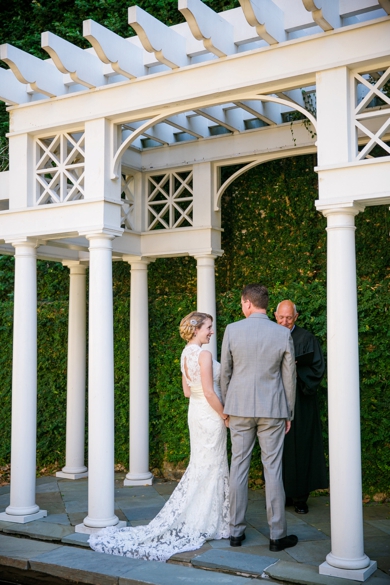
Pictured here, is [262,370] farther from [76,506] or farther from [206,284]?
[76,506]

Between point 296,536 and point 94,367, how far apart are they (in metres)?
2.35

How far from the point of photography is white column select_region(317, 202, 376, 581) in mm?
4730

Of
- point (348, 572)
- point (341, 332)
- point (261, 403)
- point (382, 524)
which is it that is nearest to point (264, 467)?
point (261, 403)

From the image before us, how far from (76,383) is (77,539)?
3.02 m

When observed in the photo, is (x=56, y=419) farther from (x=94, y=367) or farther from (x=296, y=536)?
(x=296, y=536)

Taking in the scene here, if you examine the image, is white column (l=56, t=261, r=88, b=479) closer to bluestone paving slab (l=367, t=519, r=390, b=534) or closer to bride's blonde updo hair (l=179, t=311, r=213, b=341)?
bride's blonde updo hair (l=179, t=311, r=213, b=341)

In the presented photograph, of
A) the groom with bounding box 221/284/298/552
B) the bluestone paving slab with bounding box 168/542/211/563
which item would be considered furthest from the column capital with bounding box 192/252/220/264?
the bluestone paving slab with bounding box 168/542/211/563

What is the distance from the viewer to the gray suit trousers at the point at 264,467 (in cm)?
521

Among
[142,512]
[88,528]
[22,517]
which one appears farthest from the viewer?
[142,512]

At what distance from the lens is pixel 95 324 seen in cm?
611

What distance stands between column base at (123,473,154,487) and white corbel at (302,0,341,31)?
216 inches

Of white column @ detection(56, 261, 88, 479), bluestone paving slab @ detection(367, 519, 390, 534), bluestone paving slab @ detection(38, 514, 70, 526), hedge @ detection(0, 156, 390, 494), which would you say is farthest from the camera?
white column @ detection(56, 261, 88, 479)

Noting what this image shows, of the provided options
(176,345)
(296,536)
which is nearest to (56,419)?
(176,345)

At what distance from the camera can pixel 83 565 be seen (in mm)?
5031
